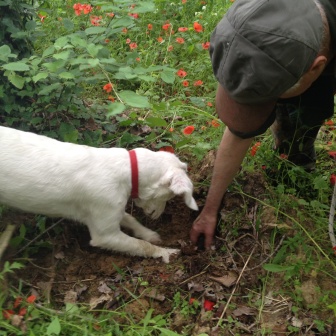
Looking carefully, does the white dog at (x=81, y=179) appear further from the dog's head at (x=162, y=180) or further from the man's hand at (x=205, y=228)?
the man's hand at (x=205, y=228)

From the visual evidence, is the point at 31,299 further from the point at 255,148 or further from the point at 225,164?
the point at 255,148

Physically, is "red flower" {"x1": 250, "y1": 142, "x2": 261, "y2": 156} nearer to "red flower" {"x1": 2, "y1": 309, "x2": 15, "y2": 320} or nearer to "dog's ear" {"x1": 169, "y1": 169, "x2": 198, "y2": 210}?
"dog's ear" {"x1": 169, "y1": 169, "x2": 198, "y2": 210}

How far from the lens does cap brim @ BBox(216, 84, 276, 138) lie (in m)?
2.67

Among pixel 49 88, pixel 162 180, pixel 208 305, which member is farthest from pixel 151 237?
pixel 49 88

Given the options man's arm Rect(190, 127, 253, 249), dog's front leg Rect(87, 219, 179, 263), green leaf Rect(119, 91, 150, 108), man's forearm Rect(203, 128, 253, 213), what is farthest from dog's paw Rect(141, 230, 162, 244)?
green leaf Rect(119, 91, 150, 108)

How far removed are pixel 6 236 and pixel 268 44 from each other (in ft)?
6.19

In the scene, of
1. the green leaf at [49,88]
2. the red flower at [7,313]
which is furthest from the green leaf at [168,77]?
the red flower at [7,313]

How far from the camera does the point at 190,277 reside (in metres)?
2.94

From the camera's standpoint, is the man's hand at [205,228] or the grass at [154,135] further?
the man's hand at [205,228]

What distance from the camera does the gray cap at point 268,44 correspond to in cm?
230

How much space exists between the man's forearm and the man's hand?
0.05 metres

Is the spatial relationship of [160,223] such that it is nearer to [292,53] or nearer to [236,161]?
[236,161]

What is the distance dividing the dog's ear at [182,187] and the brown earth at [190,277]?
18.8 inches

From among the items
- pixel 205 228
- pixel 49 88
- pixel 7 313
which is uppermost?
pixel 49 88
